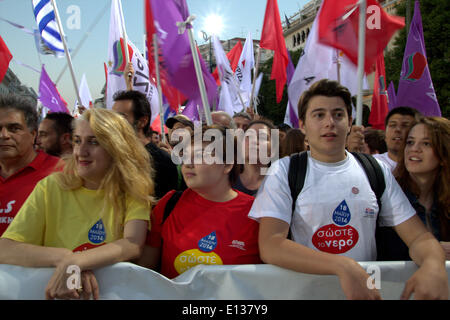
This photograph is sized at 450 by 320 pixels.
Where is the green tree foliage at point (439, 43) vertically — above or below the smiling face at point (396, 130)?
above

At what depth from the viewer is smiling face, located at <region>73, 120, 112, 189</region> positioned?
1866mm

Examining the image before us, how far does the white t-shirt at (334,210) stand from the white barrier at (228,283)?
0.54 ft

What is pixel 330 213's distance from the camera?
5.71 ft

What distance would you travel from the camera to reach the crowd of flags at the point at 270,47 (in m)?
4.02

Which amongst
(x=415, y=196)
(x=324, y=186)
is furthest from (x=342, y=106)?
(x=415, y=196)

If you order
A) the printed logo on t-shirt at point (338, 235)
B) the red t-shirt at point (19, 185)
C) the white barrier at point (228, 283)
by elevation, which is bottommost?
the white barrier at point (228, 283)

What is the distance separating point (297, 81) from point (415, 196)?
2.90m

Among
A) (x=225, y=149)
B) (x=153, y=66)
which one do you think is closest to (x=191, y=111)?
(x=153, y=66)

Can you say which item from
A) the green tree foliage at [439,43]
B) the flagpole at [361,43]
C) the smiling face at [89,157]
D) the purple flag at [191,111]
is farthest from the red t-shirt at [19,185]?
the green tree foliage at [439,43]

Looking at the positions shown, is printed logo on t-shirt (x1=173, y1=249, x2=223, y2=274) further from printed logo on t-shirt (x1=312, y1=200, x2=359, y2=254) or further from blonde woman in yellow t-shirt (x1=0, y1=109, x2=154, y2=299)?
printed logo on t-shirt (x1=312, y1=200, x2=359, y2=254)

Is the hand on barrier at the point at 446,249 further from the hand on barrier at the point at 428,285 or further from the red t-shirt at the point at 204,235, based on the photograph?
the red t-shirt at the point at 204,235

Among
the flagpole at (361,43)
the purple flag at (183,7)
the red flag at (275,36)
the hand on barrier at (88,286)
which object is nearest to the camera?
the hand on barrier at (88,286)
